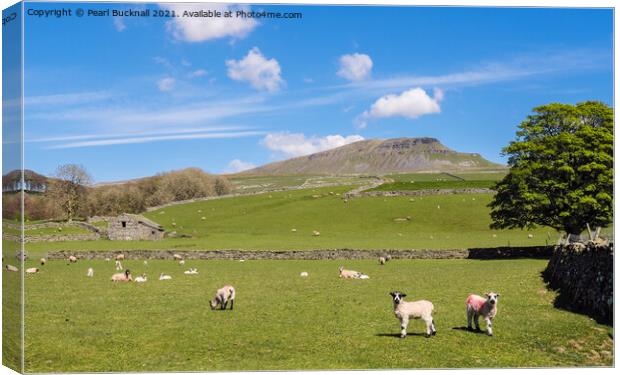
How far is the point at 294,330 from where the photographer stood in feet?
60.0

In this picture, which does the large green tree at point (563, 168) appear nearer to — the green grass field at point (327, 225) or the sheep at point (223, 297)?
the green grass field at point (327, 225)

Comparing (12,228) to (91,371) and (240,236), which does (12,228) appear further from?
(240,236)

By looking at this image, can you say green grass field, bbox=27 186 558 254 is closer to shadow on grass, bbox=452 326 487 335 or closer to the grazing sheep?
shadow on grass, bbox=452 326 487 335

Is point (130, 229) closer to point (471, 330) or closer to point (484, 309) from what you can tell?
point (471, 330)

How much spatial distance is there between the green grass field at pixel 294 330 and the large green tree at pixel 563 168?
13.4 metres

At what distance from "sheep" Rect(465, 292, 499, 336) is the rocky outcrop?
3.65 metres

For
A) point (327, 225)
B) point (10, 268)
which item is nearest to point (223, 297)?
point (10, 268)

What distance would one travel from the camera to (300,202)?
100375mm

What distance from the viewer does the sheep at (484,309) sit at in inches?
667

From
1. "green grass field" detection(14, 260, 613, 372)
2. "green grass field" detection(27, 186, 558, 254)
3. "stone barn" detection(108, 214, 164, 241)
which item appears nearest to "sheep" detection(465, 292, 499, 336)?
"green grass field" detection(14, 260, 613, 372)

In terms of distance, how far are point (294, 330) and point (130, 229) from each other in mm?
58558

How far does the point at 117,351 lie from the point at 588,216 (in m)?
34.8

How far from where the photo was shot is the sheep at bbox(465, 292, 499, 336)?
17.0m

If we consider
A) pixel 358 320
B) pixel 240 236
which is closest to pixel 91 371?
pixel 358 320
